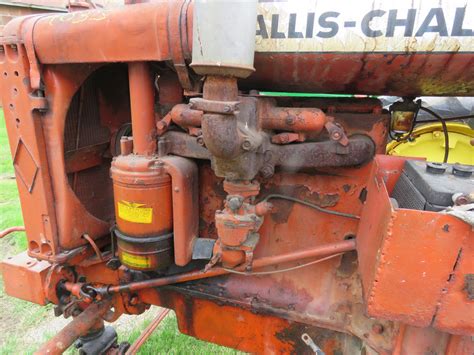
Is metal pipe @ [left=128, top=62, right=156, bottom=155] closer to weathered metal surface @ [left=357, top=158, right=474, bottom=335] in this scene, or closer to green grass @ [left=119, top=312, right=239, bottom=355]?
weathered metal surface @ [left=357, top=158, right=474, bottom=335]

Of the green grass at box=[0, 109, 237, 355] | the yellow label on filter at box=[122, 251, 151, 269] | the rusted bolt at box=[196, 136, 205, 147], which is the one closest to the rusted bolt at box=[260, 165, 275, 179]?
the rusted bolt at box=[196, 136, 205, 147]

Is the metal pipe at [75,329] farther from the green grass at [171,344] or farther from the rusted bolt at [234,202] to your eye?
the rusted bolt at [234,202]

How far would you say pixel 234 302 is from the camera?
1.54 metres

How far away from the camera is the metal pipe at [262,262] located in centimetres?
132

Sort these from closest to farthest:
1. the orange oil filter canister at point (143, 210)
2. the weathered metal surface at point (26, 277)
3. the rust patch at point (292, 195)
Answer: the orange oil filter canister at point (143, 210), the rust patch at point (292, 195), the weathered metal surface at point (26, 277)

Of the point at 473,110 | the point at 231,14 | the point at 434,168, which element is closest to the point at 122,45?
the point at 231,14

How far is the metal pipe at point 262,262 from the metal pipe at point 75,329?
150 millimetres

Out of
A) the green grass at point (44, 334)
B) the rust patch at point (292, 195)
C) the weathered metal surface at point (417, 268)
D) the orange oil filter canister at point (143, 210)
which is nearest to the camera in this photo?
the weathered metal surface at point (417, 268)

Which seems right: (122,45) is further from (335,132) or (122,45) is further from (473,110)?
(473,110)

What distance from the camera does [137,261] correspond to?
4.60ft

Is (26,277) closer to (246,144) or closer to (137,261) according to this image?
(137,261)

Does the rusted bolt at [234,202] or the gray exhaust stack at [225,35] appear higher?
the gray exhaust stack at [225,35]

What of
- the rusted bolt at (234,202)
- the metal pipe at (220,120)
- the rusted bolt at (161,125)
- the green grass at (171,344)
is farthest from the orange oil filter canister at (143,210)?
the green grass at (171,344)

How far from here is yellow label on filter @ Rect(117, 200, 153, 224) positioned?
4.35ft
